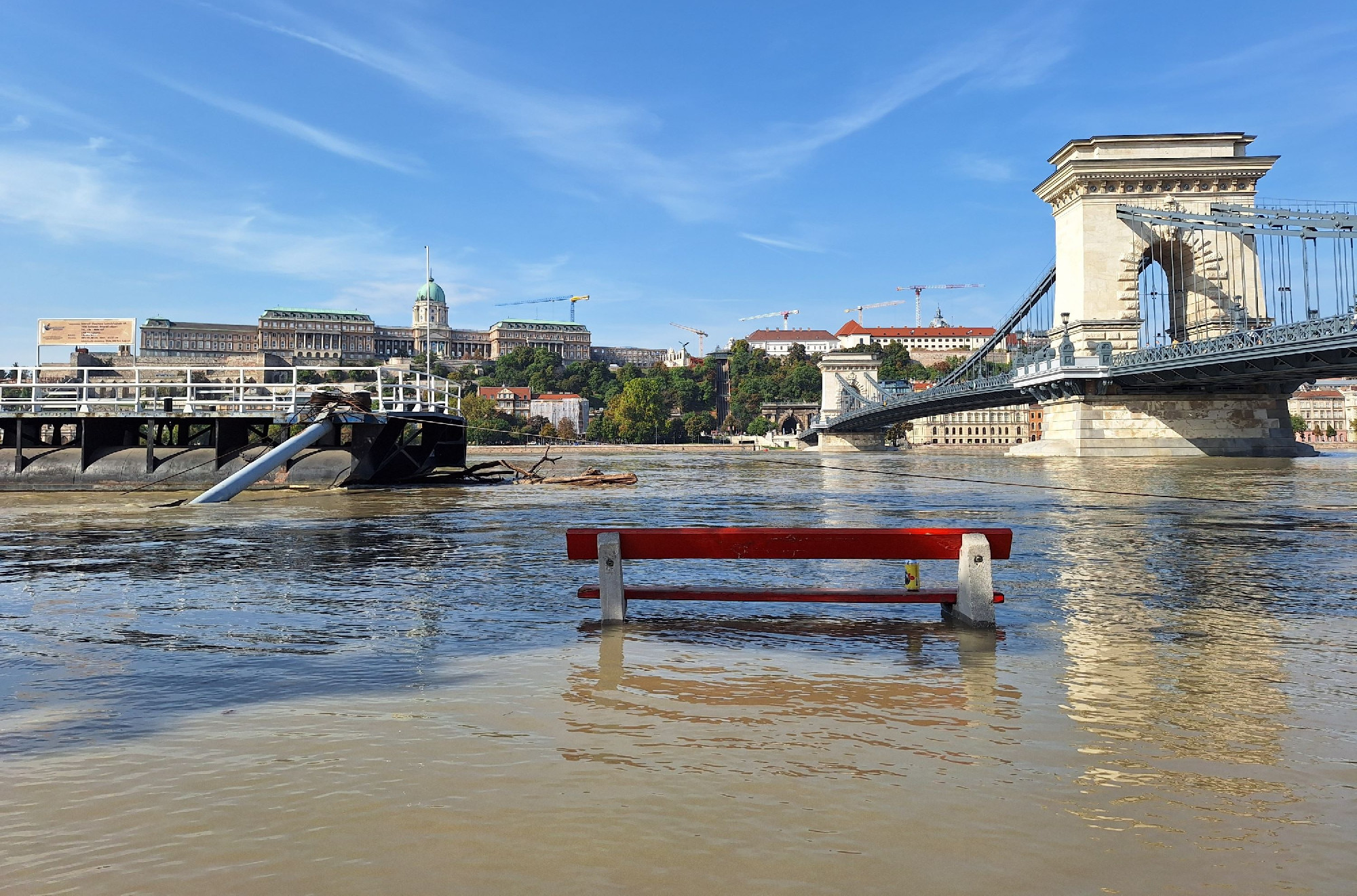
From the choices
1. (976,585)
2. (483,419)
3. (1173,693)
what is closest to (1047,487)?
(976,585)

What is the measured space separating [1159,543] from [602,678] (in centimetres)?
1097

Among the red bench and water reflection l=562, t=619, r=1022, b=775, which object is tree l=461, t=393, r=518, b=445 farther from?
water reflection l=562, t=619, r=1022, b=775

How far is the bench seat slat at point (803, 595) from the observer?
7.84 metres

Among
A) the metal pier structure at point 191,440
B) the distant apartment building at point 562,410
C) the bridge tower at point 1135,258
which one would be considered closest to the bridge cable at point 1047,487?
the metal pier structure at point 191,440

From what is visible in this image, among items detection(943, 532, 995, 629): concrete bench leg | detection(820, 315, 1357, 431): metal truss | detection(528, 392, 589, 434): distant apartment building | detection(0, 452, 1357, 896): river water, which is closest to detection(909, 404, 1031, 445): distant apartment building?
detection(528, 392, 589, 434): distant apartment building

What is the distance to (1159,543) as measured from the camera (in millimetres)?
14117

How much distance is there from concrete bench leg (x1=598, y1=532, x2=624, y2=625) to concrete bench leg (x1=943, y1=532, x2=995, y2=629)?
2.65 meters

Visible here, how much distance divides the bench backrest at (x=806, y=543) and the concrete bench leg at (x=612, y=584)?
12 centimetres

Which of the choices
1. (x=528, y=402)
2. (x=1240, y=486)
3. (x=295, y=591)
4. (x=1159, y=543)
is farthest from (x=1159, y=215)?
(x=528, y=402)

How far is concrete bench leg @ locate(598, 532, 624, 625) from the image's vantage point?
7.88 metres

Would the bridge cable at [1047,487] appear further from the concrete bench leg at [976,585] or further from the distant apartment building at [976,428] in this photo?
the distant apartment building at [976,428]

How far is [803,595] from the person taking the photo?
806 cm

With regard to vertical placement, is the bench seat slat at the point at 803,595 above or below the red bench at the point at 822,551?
below

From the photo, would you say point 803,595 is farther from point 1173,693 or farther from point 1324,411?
point 1324,411
